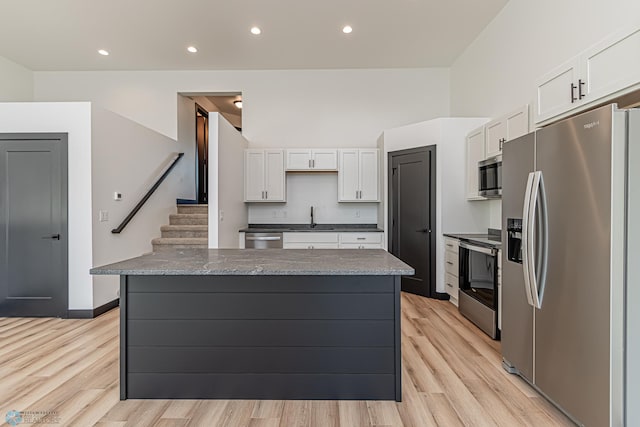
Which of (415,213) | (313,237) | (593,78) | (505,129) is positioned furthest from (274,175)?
(593,78)

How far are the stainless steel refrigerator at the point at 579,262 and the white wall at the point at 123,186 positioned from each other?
4.16m

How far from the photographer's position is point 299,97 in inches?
234

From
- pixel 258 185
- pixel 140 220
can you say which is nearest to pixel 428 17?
pixel 258 185

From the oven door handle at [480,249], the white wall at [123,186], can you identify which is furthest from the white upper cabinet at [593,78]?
the white wall at [123,186]

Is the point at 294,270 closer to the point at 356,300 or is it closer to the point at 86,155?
the point at 356,300

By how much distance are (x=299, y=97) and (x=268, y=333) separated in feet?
15.5

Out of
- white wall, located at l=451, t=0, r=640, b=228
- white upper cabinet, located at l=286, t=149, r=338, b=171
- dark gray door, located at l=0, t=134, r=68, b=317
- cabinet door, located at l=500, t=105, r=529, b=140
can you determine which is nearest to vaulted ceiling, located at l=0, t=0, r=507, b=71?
white wall, located at l=451, t=0, r=640, b=228

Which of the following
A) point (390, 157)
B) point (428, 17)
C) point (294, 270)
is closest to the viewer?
point (294, 270)

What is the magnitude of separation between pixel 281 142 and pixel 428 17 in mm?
2910

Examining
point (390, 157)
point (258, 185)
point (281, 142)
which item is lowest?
point (258, 185)

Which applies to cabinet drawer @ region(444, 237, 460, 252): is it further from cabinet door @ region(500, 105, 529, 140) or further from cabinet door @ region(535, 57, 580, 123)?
cabinet door @ region(535, 57, 580, 123)

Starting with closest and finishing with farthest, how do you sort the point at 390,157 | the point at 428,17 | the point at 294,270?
1. the point at 294,270
2. the point at 428,17
3. the point at 390,157

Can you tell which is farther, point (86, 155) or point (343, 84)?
point (343, 84)

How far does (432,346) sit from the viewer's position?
3.02 metres
